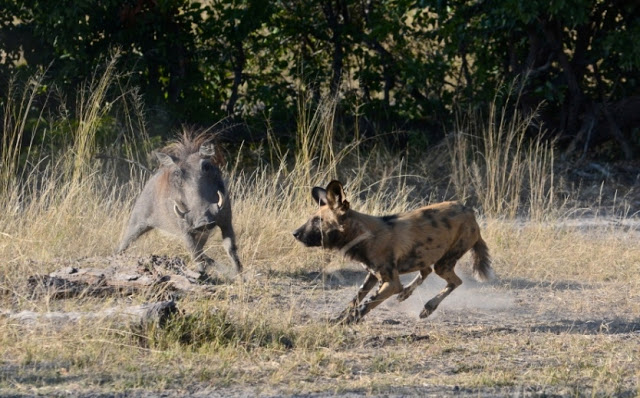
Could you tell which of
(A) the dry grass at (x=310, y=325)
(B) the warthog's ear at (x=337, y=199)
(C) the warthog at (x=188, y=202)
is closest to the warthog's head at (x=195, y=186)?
(C) the warthog at (x=188, y=202)

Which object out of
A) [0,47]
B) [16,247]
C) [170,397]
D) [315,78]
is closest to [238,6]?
[315,78]

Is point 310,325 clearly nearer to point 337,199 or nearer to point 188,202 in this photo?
point 337,199

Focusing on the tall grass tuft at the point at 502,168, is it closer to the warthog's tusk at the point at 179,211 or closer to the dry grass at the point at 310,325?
the dry grass at the point at 310,325

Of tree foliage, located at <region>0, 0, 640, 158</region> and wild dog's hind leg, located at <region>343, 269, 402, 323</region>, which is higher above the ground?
tree foliage, located at <region>0, 0, 640, 158</region>

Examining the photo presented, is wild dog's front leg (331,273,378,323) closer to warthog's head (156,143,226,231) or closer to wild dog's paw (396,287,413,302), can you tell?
wild dog's paw (396,287,413,302)

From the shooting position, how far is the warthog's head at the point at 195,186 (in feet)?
24.5

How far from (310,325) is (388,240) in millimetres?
753

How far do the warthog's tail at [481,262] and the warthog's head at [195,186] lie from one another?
6.33 ft

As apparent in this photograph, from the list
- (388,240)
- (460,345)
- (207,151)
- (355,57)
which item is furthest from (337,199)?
(355,57)

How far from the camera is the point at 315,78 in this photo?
465 inches

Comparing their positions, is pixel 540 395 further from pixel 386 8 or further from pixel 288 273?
pixel 386 8

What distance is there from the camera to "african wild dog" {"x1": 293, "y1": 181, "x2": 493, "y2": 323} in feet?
19.8

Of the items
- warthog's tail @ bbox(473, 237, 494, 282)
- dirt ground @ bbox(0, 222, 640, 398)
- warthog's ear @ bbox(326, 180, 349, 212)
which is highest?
warthog's ear @ bbox(326, 180, 349, 212)

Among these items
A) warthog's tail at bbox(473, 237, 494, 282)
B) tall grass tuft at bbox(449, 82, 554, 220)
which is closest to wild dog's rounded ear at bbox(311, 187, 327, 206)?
warthog's tail at bbox(473, 237, 494, 282)
